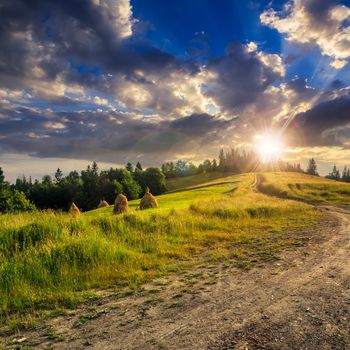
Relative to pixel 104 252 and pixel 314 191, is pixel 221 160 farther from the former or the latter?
pixel 104 252

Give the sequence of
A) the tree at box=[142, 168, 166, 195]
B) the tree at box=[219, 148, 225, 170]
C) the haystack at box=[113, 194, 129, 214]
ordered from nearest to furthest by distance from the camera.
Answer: the haystack at box=[113, 194, 129, 214] → the tree at box=[142, 168, 166, 195] → the tree at box=[219, 148, 225, 170]

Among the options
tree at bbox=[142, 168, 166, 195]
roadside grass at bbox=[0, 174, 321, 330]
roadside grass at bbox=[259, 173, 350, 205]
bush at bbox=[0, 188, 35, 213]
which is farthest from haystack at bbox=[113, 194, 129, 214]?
tree at bbox=[142, 168, 166, 195]

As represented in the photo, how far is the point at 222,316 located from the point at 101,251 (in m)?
5.32

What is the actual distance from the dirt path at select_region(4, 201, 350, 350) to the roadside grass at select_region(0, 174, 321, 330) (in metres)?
0.96

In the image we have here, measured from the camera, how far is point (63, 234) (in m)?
11.2

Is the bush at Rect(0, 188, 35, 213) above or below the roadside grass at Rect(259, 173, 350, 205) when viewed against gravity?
above

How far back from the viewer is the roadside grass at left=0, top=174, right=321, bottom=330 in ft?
23.3

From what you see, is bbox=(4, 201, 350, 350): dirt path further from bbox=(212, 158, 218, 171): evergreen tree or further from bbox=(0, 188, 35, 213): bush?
bbox=(212, 158, 218, 171): evergreen tree

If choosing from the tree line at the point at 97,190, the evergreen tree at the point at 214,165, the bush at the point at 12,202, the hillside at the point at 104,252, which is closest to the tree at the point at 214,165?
the evergreen tree at the point at 214,165

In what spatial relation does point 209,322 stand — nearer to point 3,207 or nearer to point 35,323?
point 35,323

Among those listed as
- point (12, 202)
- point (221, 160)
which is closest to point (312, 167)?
point (221, 160)

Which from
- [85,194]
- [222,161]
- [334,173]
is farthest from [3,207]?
[334,173]

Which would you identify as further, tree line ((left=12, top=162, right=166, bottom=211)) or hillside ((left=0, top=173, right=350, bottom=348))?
tree line ((left=12, top=162, right=166, bottom=211))

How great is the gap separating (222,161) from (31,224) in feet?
596
